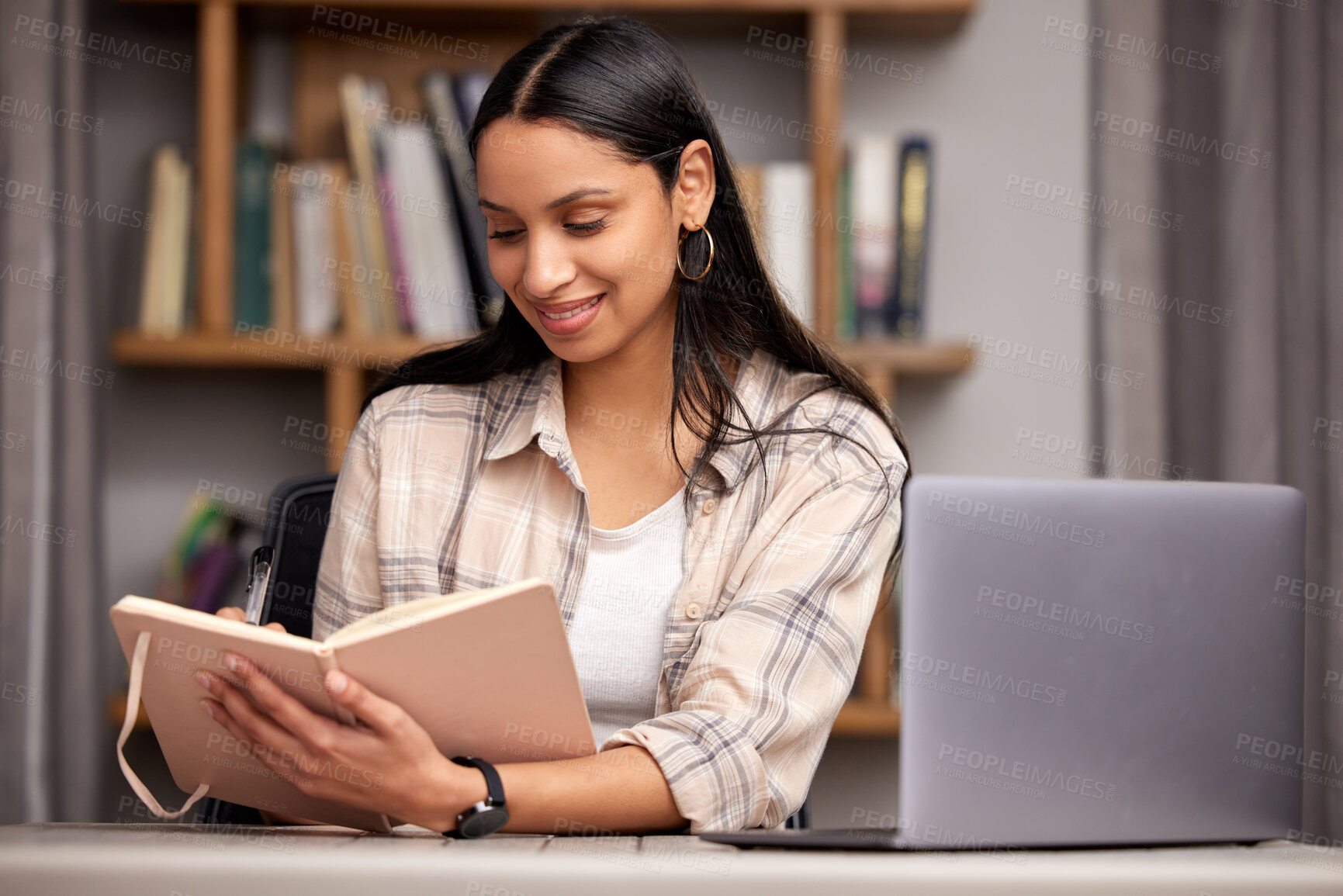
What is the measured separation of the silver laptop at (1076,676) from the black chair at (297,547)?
575 mm

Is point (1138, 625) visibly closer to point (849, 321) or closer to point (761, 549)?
point (761, 549)

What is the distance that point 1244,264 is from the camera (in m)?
1.48

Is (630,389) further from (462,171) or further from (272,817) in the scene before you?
(462,171)

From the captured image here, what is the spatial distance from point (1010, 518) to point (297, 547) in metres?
0.88

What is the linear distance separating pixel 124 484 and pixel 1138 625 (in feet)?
6.04

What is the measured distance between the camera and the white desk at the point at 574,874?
60 cm

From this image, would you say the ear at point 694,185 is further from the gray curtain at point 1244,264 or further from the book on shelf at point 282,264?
the book on shelf at point 282,264

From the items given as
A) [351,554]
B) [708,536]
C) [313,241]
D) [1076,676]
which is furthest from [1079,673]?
[313,241]

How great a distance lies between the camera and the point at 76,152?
5.69 feet

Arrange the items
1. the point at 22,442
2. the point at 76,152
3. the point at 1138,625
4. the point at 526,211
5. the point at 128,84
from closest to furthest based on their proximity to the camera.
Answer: the point at 1138,625 < the point at 526,211 < the point at 22,442 < the point at 76,152 < the point at 128,84

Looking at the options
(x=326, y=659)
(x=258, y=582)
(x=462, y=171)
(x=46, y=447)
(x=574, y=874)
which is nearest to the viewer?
(x=574, y=874)

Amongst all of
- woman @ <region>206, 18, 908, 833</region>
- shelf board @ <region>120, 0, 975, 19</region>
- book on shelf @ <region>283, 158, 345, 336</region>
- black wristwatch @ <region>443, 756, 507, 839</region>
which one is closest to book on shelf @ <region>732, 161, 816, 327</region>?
shelf board @ <region>120, 0, 975, 19</region>

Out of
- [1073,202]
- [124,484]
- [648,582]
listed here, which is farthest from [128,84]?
[1073,202]

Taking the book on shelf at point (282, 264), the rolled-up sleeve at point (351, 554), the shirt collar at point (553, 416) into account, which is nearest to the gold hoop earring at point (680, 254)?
the shirt collar at point (553, 416)
